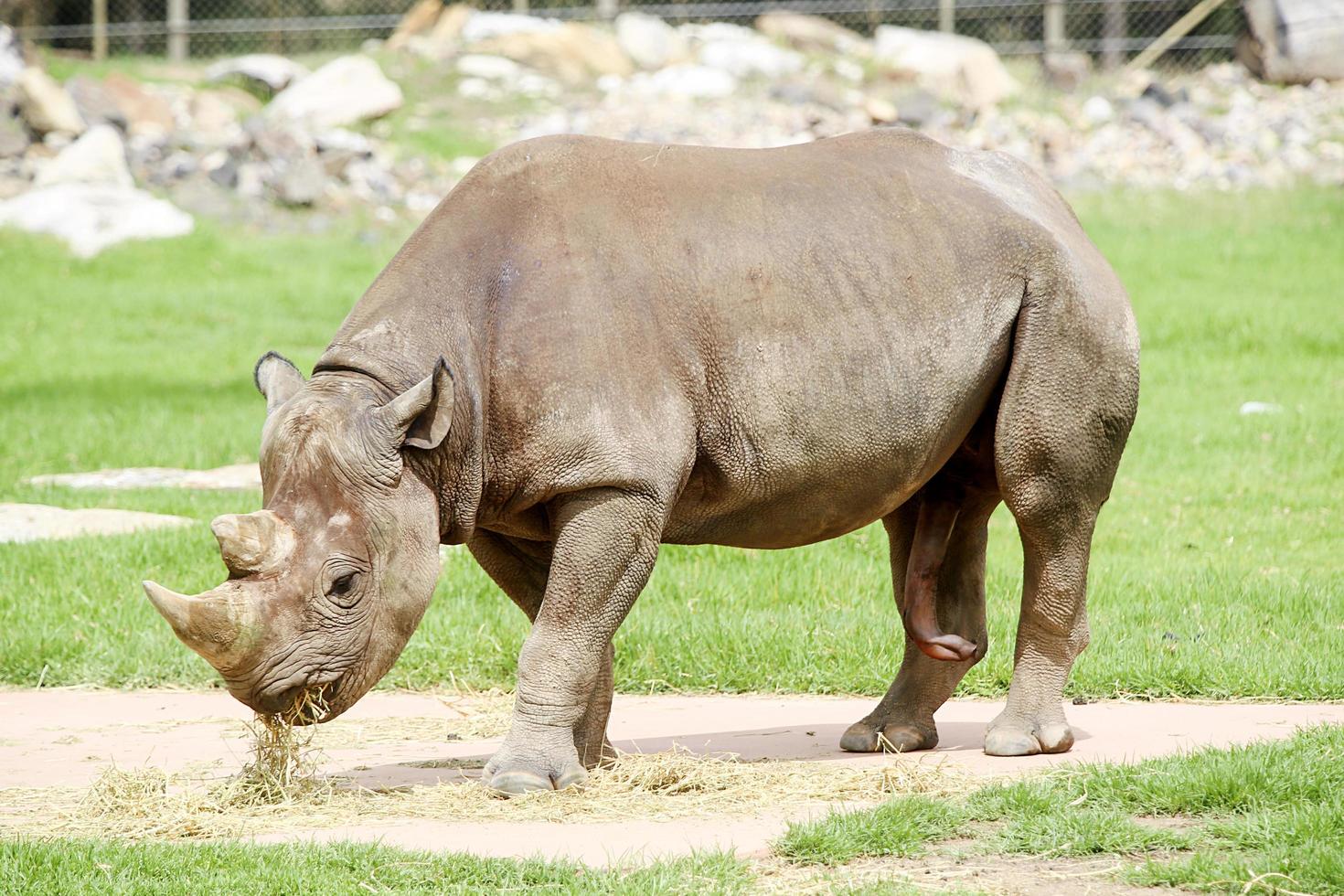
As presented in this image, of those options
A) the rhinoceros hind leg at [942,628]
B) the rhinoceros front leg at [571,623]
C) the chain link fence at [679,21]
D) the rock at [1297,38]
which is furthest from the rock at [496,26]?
the rhinoceros front leg at [571,623]

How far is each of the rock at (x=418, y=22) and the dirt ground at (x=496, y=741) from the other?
22868 mm

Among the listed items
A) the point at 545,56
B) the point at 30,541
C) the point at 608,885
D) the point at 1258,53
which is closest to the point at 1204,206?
the point at 1258,53

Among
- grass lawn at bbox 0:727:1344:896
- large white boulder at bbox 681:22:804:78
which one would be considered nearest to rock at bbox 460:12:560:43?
large white boulder at bbox 681:22:804:78

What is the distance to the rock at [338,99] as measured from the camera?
24.4 metres

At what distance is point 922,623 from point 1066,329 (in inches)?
48.2

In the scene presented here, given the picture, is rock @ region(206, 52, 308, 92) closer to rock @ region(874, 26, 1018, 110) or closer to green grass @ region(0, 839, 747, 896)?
rock @ region(874, 26, 1018, 110)

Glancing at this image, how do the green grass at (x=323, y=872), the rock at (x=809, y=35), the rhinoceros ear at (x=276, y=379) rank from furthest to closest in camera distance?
the rock at (x=809, y=35)
the rhinoceros ear at (x=276, y=379)
the green grass at (x=323, y=872)

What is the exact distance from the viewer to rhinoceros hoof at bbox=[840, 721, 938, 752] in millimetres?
6688

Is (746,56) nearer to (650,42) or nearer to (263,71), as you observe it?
(650,42)

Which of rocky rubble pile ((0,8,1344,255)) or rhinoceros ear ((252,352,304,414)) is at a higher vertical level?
rhinoceros ear ((252,352,304,414))

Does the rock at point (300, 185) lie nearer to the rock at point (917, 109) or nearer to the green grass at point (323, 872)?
the rock at point (917, 109)

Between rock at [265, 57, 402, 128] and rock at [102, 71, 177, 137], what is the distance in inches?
54.3

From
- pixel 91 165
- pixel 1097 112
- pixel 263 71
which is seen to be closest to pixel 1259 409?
pixel 1097 112

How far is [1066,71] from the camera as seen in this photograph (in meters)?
26.5
